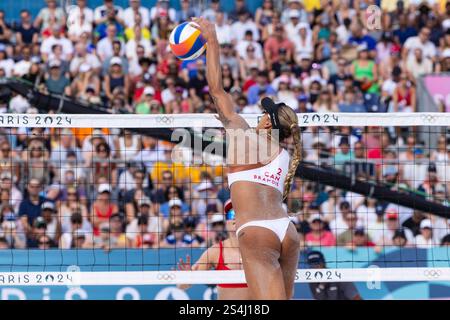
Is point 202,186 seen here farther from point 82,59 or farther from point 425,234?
point 82,59

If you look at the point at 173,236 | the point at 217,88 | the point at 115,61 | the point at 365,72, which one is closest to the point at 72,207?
the point at 173,236

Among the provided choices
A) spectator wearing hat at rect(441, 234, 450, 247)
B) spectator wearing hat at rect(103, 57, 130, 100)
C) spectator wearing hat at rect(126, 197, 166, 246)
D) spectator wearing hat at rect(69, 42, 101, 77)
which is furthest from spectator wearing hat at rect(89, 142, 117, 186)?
spectator wearing hat at rect(441, 234, 450, 247)

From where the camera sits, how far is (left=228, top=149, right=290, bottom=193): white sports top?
24.5ft

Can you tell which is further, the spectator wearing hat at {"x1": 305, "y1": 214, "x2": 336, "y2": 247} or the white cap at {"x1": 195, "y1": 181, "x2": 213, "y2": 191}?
the white cap at {"x1": 195, "y1": 181, "x2": 213, "y2": 191}

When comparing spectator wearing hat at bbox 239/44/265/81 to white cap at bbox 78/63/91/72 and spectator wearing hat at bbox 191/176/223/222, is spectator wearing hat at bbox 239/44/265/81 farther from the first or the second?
spectator wearing hat at bbox 191/176/223/222

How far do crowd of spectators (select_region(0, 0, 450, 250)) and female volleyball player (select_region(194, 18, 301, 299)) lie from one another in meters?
3.73

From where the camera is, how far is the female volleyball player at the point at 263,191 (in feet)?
23.9

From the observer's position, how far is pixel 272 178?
24.6ft

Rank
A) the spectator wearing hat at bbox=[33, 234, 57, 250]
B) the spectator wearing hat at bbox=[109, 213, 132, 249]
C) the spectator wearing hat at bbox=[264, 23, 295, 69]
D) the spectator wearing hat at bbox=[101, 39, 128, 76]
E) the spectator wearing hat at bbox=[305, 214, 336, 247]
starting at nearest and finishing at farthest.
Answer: the spectator wearing hat at bbox=[33, 234, 57, 250] → the spectator wearing hat at bbox=[109, 213, 132, 249] → the spectator wearing hat at bbox=[305, 214, 336, 247] → the spectator wearing hat at bbox=[101, 39, 128, 76] → the spectator wearing hat at bbox=[264, 23, 295, 69]

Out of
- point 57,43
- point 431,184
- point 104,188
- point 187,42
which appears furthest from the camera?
point 57,43

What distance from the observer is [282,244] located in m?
7.38

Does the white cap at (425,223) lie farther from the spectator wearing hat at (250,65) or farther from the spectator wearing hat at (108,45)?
the spectator wearing hat at (108,45)

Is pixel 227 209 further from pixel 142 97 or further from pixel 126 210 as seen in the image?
pixel 142 97

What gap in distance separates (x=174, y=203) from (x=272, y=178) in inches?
216
